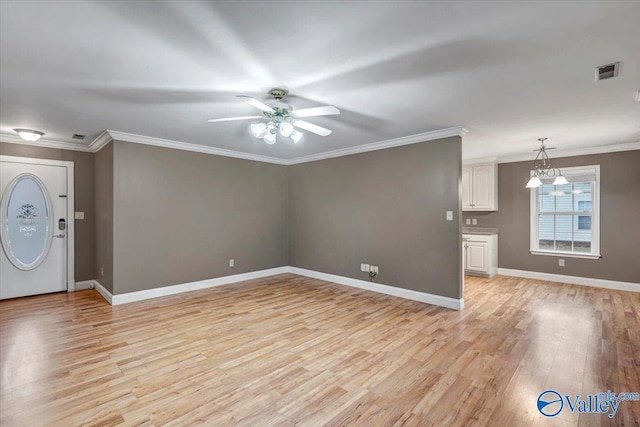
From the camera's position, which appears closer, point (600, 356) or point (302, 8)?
point (302, 8)

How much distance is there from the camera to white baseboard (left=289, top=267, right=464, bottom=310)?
4.20 meters

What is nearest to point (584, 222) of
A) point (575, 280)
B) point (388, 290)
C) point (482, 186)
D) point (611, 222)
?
point (611, 222)

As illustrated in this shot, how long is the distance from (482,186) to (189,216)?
5.87 m

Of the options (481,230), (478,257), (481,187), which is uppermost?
(481,187)

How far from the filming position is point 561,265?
18.8ft

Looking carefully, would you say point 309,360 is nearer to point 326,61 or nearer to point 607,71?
point 326,61

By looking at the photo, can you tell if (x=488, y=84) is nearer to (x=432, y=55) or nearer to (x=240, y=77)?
(x=432, y=55)

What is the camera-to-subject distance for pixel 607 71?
240 cm

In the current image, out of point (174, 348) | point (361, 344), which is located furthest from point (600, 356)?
point (174, 348)

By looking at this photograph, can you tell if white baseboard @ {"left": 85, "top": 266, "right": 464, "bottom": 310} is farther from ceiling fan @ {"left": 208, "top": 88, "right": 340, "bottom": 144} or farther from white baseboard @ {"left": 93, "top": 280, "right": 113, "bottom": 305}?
ceiling fan @ {"left": 208, "top": 88, "right": 340, "bottom": 144}

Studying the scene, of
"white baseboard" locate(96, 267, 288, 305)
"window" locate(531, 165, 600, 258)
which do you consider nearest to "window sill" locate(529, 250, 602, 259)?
"window" locate(531, 165, 600, 258)

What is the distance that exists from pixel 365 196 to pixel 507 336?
2.86m

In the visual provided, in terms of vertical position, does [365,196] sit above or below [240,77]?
below

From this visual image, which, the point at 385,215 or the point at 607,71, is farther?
the point at 385,215
